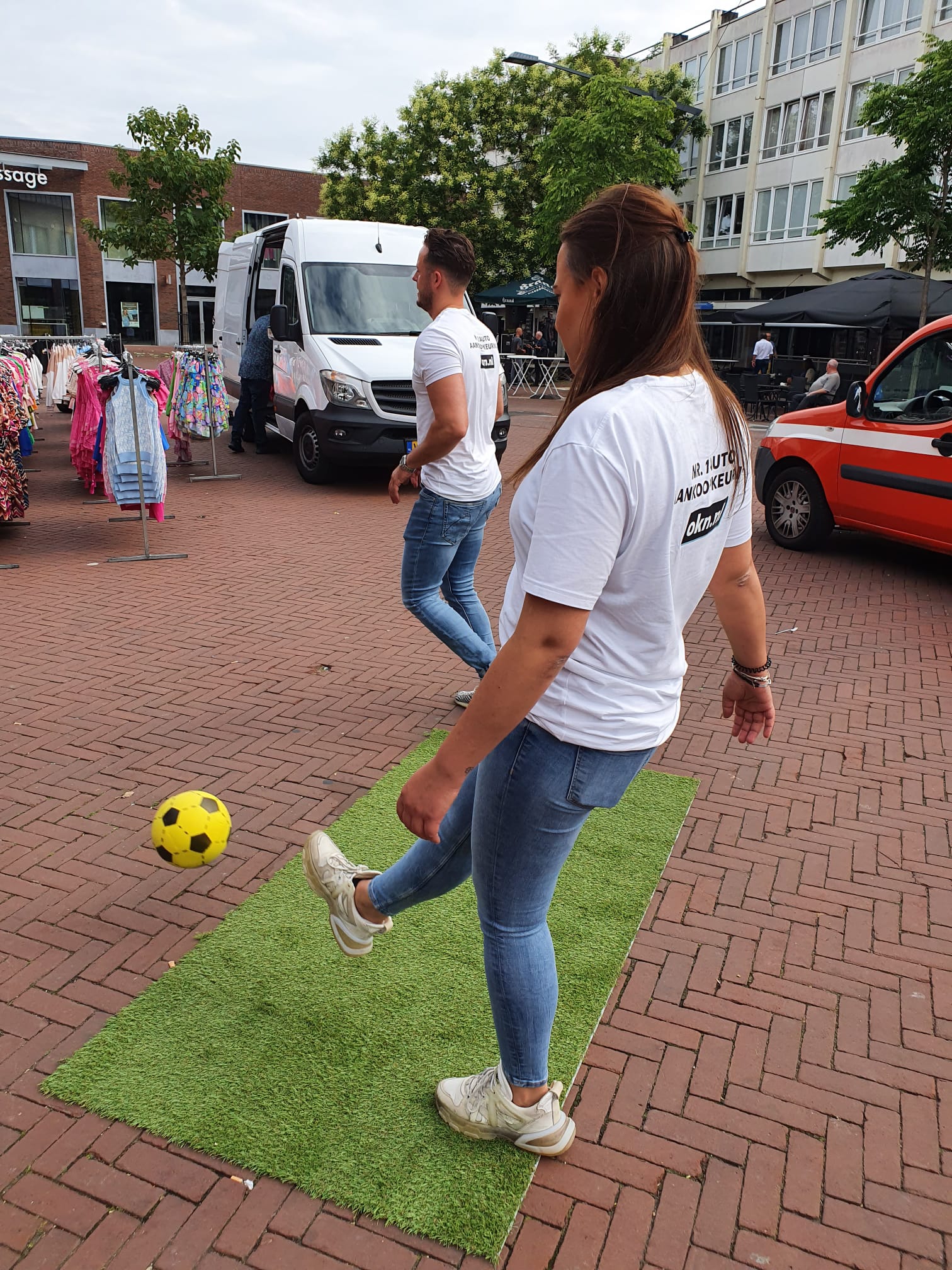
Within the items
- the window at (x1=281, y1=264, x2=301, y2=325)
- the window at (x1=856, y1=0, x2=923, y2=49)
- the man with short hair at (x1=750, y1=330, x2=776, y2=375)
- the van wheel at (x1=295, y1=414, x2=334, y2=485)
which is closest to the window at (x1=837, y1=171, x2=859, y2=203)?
the window at (x1=856, y1=0, x2=923, y2=49)

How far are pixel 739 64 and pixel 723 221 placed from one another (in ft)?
19.3

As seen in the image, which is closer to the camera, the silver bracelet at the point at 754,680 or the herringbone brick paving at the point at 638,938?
the herringbone brick paving at the point at 638,938

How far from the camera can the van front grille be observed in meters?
11.0

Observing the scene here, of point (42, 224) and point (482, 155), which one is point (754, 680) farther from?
point (42, 224)

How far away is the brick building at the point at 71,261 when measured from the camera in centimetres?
4225

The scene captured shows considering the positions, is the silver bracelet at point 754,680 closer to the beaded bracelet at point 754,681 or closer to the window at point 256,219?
the beaded bracelet at point 754,681

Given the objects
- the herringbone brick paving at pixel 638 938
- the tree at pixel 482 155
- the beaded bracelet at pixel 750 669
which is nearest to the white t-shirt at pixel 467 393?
the herringbone brick paving at pixel 638 938

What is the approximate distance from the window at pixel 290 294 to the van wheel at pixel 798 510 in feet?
19.4

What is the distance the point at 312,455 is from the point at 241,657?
21.7 ft

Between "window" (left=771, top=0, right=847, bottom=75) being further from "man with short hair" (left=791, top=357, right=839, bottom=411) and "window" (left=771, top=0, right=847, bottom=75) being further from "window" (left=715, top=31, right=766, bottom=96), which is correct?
"man with short hair" (left=791, top=357, right=839, bottom=411)

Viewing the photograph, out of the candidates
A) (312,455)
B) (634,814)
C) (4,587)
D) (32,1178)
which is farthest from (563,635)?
(312,455)

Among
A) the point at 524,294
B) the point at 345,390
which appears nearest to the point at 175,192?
the point at 524,294

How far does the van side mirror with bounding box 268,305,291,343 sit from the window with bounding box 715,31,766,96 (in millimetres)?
35294

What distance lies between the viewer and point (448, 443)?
13.7 ft
